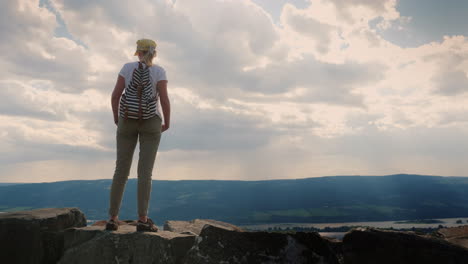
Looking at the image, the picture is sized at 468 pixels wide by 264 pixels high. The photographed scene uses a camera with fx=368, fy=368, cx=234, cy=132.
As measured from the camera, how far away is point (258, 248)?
5465 millimetres

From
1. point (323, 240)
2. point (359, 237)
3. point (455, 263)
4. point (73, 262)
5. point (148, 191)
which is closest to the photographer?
point (455, 263)

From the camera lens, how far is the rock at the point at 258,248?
5.39 metres

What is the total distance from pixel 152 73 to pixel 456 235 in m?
6.27

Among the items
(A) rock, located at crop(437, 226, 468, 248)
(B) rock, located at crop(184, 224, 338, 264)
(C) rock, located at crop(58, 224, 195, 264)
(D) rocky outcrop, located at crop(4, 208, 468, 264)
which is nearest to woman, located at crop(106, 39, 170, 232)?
(C) rock, located at crop(58, 224, 195, 264)

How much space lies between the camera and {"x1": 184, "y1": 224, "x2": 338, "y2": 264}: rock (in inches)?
212

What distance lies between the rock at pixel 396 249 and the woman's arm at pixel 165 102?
3984 millimetres

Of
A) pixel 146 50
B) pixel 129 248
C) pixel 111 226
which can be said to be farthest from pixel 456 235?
pixel 146 50

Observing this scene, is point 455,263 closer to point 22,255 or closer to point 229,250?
point 229,250

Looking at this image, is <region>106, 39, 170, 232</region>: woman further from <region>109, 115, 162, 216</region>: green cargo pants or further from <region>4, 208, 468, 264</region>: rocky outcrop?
<region>4, 208, 468, 264</region>: rocky outcrop

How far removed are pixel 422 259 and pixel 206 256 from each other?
296 centimetres

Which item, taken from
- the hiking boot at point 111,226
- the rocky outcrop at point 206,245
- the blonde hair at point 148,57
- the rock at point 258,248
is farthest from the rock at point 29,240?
the blonde hair at point 148,57

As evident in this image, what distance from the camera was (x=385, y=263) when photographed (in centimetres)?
495

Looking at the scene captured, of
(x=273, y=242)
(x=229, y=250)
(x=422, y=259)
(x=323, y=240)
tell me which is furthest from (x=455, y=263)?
(x=229, y=250)

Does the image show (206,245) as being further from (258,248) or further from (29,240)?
(29,240)
